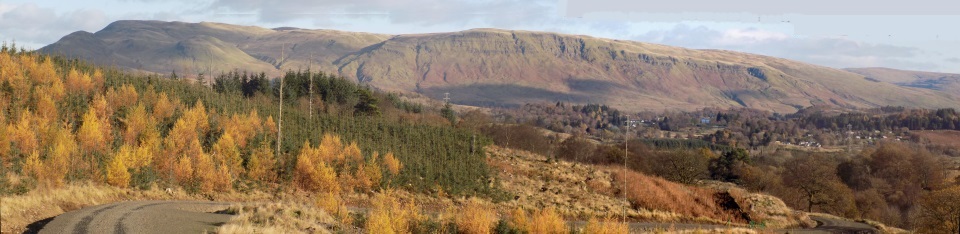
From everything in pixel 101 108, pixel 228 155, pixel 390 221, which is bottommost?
pixel 228 155

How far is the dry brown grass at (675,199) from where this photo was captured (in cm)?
5802

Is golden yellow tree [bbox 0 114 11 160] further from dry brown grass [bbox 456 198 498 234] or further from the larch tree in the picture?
dry brown grass [bbox 456 198 498 234]

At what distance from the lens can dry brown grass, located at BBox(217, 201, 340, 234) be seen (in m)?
21.8

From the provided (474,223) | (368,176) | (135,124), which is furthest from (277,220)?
(135,124)

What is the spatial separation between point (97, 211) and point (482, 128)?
3700 inches

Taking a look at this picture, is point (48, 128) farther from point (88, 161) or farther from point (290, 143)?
point (290, 143)

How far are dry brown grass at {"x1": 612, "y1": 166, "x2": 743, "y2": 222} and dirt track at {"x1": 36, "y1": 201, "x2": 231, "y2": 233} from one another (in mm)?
41739

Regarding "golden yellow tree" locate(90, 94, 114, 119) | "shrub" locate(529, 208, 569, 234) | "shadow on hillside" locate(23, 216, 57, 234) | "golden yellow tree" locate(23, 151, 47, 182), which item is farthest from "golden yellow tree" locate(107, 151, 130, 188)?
"shrub" locate(529, 208, 569, 234)

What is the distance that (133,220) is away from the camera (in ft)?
72.2

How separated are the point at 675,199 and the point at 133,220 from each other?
48.6 metres

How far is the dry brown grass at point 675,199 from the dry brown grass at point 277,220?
37.2 m

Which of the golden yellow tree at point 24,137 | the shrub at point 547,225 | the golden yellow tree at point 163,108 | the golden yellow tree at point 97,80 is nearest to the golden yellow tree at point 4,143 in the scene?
the golden yellow tree at point 24,137

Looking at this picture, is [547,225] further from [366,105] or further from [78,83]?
[366,105]

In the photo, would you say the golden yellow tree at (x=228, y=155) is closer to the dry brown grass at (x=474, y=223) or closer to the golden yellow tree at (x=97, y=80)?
the golden yellow tree at (x=97, y=80)
